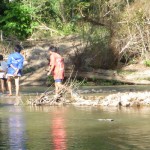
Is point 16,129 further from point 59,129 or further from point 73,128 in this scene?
point 73,128

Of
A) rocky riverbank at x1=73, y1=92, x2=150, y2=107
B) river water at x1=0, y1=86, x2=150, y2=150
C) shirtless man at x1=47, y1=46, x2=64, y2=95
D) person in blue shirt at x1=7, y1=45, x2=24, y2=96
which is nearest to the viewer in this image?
river water at x1=0, y1=86, x2=150, y2=150

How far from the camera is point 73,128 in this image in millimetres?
10617

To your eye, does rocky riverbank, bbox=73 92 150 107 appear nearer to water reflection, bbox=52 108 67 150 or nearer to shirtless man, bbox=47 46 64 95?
water reflection, bbox=52 108 67 150

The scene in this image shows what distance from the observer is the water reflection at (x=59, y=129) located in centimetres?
880

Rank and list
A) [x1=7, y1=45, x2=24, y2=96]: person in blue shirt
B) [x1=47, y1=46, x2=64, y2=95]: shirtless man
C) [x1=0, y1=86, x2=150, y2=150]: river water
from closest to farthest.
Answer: [x1=0, y1=86, x2=150, y2=150]: river water < [x1=47, y1=46, x2=64, y2=95]: shirtless man < [x1=7, y1=45, x2=24, y2=96]: person in blue shirt

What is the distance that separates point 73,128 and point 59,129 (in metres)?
0.27

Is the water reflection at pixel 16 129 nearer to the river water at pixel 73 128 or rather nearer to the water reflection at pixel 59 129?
the river water at pixel 73 128

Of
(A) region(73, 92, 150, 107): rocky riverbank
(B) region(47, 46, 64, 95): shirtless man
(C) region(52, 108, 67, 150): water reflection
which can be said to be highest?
(B) region(47, 46, 64, 95): shirtless man

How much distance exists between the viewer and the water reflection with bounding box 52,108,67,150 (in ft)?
28.9

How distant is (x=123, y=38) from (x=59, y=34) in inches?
343

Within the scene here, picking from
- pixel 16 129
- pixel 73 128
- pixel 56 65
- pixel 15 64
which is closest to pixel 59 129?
pixel 73 128

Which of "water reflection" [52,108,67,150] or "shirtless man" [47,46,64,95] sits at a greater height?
"shirtless man" [47,46,64,95]

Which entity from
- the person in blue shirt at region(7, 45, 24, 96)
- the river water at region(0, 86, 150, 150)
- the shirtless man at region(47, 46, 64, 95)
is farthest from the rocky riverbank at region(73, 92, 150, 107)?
the person in blue shirt at region(7, 45, 24, 96)

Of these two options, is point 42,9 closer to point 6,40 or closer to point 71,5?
point 71,5
